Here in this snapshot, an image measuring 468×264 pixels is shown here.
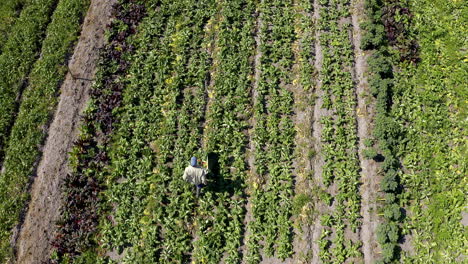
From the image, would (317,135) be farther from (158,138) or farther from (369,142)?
(158,138)

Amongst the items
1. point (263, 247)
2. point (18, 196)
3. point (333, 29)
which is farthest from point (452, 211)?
point (18, 196)

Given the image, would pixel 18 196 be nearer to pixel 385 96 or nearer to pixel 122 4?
pixel 122 4

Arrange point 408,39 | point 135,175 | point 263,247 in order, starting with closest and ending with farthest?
1. point 263,247
2. point 135,175
3. point 408,39

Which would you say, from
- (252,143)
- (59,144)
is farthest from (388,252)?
(59,144)

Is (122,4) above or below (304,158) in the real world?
above

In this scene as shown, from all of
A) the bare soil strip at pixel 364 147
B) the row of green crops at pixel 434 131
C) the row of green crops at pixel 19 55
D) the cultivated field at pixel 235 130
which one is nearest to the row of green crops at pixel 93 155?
the cultivated field at pixel 235 130

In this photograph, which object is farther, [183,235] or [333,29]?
[333,29]
